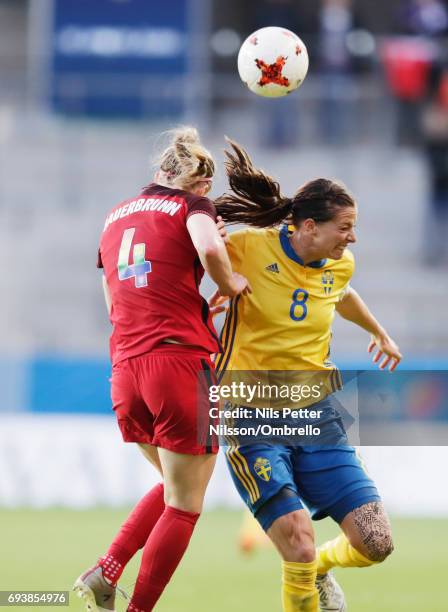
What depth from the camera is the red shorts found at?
5.62 m

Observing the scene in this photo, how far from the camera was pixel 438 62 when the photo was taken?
646 inches

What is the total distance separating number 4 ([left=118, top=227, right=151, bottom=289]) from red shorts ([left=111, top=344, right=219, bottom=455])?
34 centimetres

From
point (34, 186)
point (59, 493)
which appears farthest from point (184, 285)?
point (34, 186)

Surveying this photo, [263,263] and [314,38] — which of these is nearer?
[263,263]

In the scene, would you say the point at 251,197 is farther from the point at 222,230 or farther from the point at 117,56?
the point at 117,56

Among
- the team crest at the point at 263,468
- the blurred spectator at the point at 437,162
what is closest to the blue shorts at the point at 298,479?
the team crest at the point at 263,468

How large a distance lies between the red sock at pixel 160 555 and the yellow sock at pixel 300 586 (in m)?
0.49

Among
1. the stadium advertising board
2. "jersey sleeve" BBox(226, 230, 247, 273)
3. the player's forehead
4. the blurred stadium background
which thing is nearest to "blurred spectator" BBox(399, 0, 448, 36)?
the blurred stadium background

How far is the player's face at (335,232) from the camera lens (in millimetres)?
6012

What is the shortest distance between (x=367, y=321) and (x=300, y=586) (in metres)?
1.56

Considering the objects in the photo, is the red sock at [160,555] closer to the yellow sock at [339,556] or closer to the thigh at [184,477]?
the thigh at [184,477]

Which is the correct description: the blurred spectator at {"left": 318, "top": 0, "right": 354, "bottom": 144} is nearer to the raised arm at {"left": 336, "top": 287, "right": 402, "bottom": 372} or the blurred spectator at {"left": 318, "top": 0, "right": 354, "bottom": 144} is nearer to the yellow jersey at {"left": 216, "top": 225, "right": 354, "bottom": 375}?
the raised arm at {"left": 336, "top": 287, "right": 402, "bottom": 372}

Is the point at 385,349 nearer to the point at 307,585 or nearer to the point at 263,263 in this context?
the point at 263,263

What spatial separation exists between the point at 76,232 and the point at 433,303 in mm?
4784
